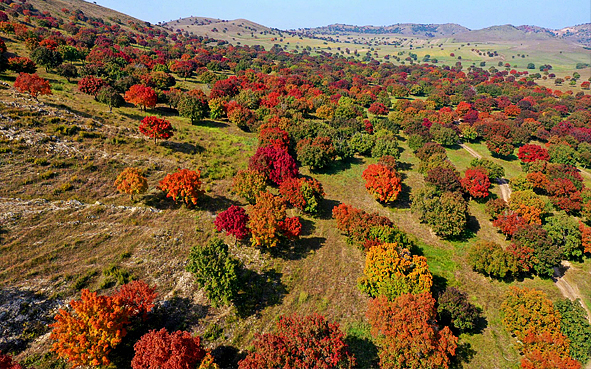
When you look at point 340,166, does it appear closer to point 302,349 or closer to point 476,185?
point 476,185

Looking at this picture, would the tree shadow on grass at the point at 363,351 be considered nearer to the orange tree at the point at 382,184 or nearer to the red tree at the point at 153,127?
the orange tree at the point at 382,184

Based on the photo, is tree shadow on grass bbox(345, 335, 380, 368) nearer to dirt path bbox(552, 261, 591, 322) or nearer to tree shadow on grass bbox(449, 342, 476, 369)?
tree shadow on grass bbox(449, 342, 476, 369)

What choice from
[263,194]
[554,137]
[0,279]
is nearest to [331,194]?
[263,194]

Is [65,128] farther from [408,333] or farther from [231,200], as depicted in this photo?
[408,333]

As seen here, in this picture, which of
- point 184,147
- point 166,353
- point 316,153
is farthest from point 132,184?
point 316,153

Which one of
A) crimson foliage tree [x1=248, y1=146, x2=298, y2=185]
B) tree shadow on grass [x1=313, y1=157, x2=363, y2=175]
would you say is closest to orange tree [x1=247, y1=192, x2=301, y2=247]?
crimson foliage tree [x1=248, y1=146, x2=298, y2=185]
